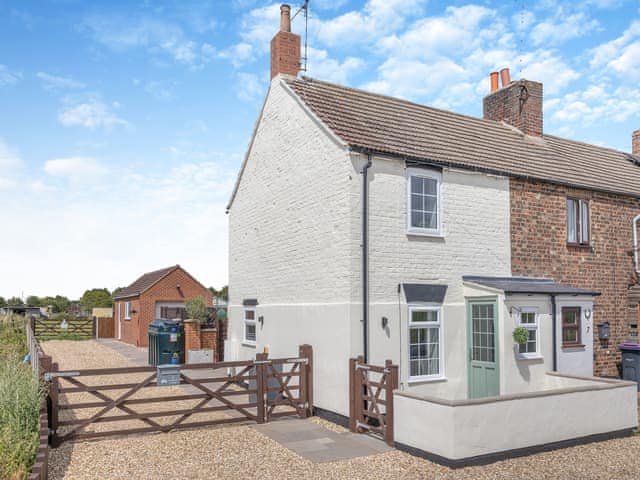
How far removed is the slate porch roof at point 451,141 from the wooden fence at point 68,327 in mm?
30792

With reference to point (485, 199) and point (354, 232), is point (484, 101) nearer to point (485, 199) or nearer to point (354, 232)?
point (485, 199)

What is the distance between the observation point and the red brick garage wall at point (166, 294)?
3219 centimetres

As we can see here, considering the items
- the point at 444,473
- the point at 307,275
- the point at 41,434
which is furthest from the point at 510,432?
the point at 41,434

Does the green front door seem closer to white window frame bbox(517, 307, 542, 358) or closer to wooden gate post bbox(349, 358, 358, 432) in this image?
white window frame bbox(517, 307, 542, 358)

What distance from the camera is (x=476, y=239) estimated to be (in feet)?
45.6

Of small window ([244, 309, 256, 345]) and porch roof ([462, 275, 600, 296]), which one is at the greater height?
porch roof ([462, 275, 600, 296])

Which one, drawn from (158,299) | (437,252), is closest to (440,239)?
(437,252)

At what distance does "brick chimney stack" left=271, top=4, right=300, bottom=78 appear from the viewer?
618 inches

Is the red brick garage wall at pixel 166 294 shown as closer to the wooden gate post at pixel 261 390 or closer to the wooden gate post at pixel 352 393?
the wooden gate post at pixel 261 390

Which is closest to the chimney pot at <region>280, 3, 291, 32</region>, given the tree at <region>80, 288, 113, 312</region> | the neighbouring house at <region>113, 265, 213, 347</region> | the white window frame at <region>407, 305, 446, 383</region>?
the white window frame at <region>407, 305, 446, 383</region>

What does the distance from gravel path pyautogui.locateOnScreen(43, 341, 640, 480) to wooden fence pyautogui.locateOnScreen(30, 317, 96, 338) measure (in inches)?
1265

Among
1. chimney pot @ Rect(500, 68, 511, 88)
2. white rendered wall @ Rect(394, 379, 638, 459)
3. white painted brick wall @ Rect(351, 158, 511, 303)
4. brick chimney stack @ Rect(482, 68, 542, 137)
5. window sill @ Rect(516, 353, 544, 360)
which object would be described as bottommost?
white rendered wall @ Rect(394, 379, 638, 459)

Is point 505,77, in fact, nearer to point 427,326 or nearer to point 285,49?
point 285,49

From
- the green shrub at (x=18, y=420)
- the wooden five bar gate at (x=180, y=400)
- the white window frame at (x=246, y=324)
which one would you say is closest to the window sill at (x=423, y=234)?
the wooden five bar gate at (x=180, y=400)
